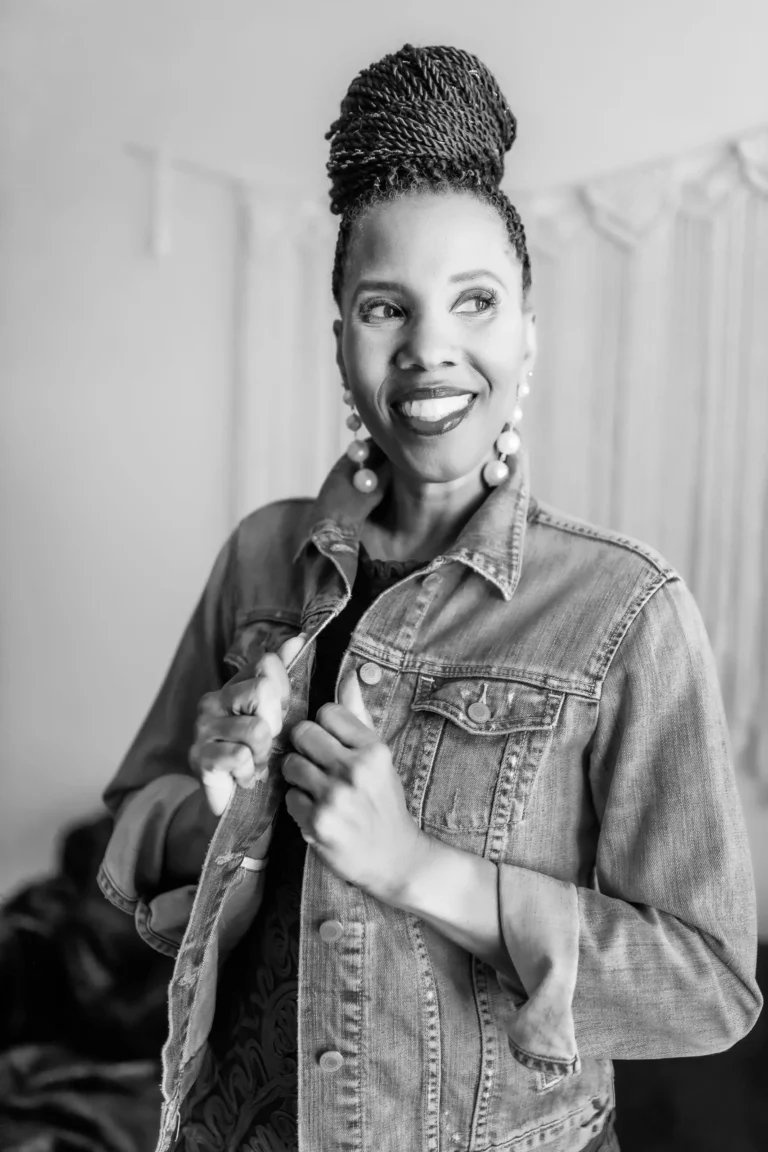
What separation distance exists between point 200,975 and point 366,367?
0.50 metres

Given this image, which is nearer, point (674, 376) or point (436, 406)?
point (436, 406)

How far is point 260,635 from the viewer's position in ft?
3.15

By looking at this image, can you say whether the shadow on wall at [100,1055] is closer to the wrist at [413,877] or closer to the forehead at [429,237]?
the wrist at [413,877]

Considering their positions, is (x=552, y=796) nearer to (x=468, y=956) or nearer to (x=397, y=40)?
(x=468, y=956)

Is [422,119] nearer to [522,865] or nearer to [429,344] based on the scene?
[429,344]

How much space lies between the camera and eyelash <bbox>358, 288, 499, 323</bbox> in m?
0.81

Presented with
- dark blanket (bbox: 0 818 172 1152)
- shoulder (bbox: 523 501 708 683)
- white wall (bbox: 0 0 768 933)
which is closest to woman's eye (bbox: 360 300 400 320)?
shoulder (bbox: 523 501 708 683)

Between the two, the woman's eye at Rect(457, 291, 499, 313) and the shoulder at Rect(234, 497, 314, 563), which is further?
the shoulder at Rect(234, 497, 314, 563)

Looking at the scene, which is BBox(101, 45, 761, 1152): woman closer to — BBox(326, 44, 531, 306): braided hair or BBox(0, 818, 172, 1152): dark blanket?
BBox(326, 44, 531, 306): braided hair

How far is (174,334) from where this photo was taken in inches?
79.4

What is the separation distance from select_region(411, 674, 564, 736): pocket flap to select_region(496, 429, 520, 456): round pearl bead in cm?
21

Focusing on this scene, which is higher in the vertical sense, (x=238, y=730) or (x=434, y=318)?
(x=434, y=318)

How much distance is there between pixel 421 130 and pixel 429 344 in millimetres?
161

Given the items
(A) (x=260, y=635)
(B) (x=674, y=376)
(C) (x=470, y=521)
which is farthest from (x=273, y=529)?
(B) (x=674, y=376)
